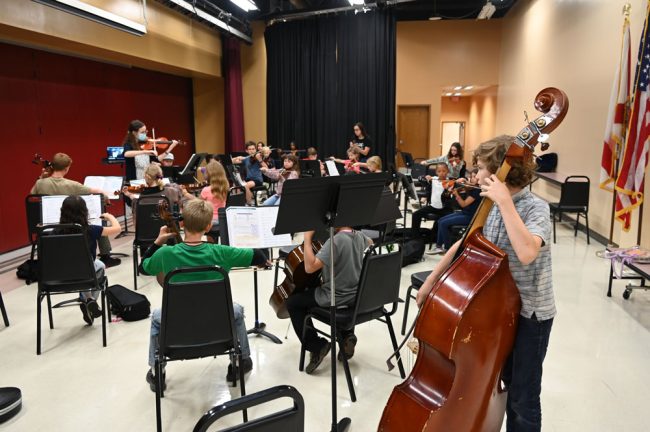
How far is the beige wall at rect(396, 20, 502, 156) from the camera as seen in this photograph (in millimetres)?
12094

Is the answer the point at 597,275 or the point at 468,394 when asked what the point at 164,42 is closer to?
the point at 597,275

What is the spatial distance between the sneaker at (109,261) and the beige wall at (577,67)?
585 centimetres

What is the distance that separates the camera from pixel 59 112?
22.2 feet

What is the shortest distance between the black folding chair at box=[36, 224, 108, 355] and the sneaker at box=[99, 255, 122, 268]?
6.66 ft

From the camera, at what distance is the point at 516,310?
5.58ft

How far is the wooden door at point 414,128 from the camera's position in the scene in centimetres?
1279

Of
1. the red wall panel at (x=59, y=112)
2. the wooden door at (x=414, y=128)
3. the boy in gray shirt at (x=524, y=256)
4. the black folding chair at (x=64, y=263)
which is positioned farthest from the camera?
the wooden door at (x=414, y=128)

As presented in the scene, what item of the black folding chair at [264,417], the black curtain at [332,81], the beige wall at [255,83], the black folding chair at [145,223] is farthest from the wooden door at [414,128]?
the black folding chair at [264,417]

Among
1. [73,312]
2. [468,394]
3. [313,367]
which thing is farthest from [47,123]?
[468,394]

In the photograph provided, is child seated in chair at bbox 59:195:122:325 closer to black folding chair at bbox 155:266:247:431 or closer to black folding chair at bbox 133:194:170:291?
black folding chair at bbox 133:194:170:291

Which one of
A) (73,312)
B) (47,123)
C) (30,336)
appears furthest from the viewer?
(47,123)

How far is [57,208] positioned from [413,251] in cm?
350

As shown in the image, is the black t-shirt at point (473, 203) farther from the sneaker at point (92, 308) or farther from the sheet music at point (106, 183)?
the sheet music at point (106, 183)

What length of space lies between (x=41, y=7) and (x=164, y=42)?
8.81 feet
